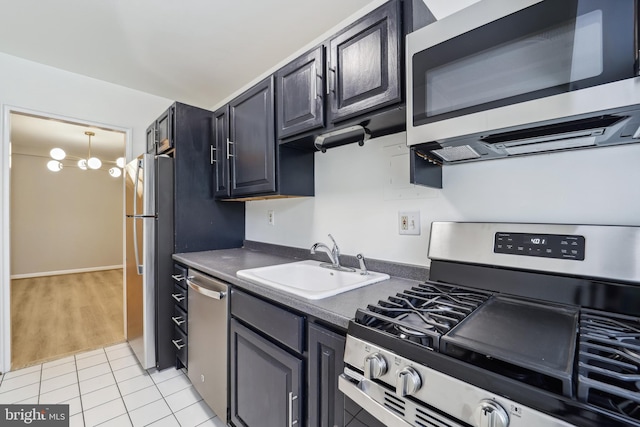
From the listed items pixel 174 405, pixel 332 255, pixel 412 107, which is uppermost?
pixel 412 107

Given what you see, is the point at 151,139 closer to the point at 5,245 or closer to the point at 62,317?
the point at 5,245

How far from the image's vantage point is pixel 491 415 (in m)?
0.51

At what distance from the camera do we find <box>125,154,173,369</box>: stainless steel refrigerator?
2.04 meters

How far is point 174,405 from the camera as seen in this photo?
5.72 feet

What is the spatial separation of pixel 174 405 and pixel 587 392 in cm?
206

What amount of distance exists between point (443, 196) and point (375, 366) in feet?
2.71

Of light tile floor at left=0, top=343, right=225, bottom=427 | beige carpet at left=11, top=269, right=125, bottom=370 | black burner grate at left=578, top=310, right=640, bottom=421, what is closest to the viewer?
black burner grate at left=578, top=310, right=640, bottom=421

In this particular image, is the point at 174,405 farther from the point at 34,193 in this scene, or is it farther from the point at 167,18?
the point at 34,193

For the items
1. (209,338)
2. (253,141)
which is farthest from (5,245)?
(253,141)

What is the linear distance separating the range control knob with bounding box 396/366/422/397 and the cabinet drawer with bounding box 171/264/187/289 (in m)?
1.68

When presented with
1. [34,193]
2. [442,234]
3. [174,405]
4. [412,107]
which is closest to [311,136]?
[412,107]

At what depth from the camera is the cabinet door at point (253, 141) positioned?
169cm

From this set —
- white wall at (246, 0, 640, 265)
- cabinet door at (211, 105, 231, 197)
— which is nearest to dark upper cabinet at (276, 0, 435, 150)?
white wall at (246, 0, 640, 265)

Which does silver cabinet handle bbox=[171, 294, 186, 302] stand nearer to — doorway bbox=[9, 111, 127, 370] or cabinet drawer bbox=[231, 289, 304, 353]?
cabinet drawer bbox=[231, 289, 304, 353]
